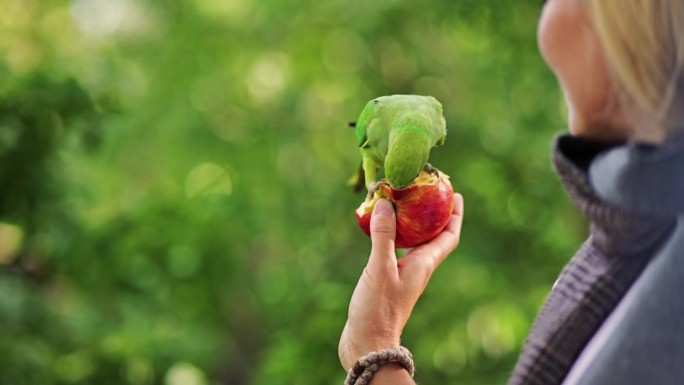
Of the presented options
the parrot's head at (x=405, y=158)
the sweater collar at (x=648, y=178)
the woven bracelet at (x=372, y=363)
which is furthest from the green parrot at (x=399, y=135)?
the sweater collar at (x=648, y=178)

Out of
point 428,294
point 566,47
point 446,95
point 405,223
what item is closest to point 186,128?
point 446,95

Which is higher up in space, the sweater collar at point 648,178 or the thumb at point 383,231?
the thumb at point 383,231

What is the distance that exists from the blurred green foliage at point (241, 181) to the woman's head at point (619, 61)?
1691 millimetres

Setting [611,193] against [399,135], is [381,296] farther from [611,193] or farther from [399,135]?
[611,193]

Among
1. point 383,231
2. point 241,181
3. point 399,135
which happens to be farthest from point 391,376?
point 241,181

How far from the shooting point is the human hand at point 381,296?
95 centimetres

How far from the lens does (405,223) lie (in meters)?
1.04

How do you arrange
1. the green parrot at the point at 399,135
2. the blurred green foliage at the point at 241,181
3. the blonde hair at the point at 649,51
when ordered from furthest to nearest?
the blurred green foliage at the point at 241,181 < the green parrot at the point at 399,135 < the blonde hair at the point at 649,51

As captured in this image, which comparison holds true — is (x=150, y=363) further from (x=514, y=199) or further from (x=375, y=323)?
(x=375, y=323)

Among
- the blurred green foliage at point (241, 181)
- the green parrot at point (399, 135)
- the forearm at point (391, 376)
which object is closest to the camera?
the forearm at point (391, 376)

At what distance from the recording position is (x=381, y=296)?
961mm

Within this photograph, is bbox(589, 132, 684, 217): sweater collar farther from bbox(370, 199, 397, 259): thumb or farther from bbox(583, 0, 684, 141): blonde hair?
bbox(370, 199, 397, 259): thumb

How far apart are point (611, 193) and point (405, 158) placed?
34 centimetres

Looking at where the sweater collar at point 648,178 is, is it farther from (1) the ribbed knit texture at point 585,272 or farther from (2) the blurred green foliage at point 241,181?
(2) the blurred green foliage at point 241,181
